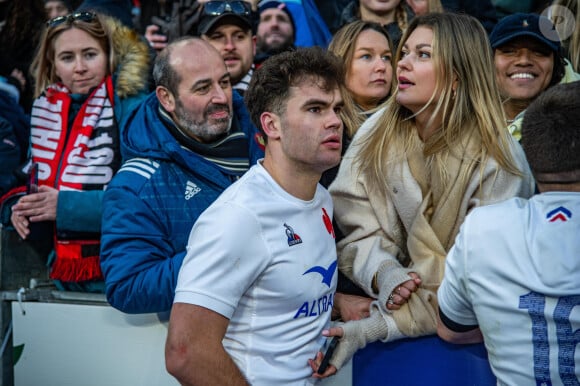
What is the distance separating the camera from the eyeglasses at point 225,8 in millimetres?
4926

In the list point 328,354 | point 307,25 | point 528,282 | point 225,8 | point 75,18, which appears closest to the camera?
point 528,282

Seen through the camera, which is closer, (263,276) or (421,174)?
(263,276)

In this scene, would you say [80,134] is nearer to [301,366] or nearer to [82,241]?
[82,241]

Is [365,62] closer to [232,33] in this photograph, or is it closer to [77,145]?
[232,33]

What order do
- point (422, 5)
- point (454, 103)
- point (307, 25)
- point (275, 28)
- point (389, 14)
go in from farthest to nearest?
point (307, 25) < point (275, 28) < point (389, 14) < point (422, 5) < point (454, 103)

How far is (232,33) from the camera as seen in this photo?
494 cm

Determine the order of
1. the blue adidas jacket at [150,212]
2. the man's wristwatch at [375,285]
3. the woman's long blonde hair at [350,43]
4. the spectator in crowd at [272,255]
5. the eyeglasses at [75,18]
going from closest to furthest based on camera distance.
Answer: the spectator in crowd at [272,255], the man's wristwatch at [375,285], the blue adidas jacket at [150,212], the woman's long blonde hair at [350,43], the eyeglasses at [75,18]

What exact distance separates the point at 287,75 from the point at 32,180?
2.09 meters

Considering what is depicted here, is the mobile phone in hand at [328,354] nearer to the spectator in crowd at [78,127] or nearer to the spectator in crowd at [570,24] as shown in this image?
the spectator in crowd at [78,127]

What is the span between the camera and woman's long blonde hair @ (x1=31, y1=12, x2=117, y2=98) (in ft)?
15.4

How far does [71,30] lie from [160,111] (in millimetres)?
1232

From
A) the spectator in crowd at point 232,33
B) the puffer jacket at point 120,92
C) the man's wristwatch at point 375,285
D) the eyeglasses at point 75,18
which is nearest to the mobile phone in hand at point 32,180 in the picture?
the puffer jacket at point 120,92

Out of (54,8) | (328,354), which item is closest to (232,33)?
(54,8)

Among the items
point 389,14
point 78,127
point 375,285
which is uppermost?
point 389,14
